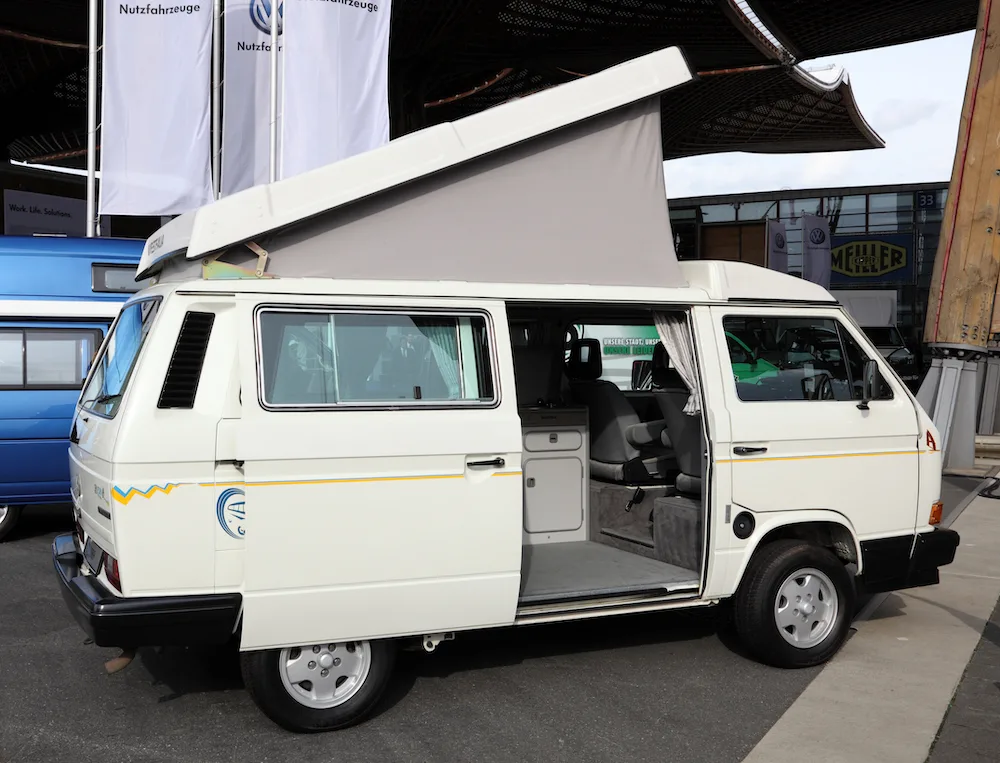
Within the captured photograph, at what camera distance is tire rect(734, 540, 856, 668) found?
222 inches

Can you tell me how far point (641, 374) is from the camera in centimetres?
744

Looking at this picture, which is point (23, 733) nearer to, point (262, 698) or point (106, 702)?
point (106, 702)


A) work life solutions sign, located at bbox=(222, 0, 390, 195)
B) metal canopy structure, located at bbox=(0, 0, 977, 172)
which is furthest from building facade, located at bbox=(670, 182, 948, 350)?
work life solutions sign, located at bbox=(222, 0, 390, 195)

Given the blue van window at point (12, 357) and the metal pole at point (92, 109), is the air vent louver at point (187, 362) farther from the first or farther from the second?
the metal pole at point (92, 109)

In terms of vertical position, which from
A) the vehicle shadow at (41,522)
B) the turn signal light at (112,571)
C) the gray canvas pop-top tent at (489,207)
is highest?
the gray canvas pop-top tent at (489,207)

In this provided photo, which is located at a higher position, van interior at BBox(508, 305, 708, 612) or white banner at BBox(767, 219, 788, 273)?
white banner at BBox(767, 219, 788, 273)

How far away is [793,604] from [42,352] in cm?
685

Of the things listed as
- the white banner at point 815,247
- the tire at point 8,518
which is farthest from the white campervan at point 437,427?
the white banner at point 815,247

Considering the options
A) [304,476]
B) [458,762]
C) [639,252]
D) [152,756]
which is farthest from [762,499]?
[152,756]

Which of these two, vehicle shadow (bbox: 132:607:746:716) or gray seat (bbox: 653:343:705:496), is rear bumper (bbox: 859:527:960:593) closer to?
vehicle shadow (bbox: 132:607:746:716)

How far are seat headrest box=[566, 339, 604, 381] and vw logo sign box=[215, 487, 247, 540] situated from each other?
132 inches

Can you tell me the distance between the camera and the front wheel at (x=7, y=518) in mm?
9297

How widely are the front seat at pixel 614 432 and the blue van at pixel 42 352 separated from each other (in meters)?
4.56

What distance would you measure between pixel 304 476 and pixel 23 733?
1.86 m
